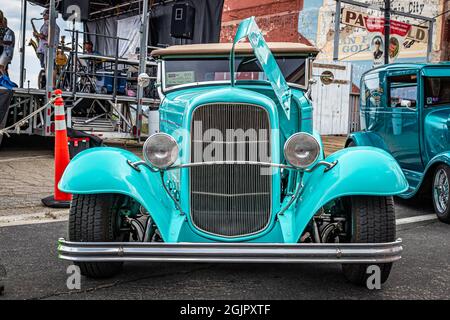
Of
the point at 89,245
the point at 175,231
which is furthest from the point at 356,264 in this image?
the point at 89,245

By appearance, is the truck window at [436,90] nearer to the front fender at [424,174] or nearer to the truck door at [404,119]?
the truck door at [404,119]

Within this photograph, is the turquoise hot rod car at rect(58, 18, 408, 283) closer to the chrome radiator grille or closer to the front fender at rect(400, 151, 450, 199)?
the chrome radiator grille

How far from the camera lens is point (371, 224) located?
3285 millimetres

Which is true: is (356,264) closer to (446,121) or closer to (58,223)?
(58,223)

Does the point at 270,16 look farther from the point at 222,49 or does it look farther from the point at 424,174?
the point at 222,49

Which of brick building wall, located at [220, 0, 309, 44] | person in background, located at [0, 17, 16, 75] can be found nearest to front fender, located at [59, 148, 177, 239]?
person in background, located at [0, 17, 16, 75]

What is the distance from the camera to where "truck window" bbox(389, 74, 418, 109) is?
6.76 meters

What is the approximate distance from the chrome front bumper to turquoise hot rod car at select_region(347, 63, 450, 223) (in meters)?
3.04

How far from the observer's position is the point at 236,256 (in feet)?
9.69

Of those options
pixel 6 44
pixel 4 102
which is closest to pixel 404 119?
pixel 4 102

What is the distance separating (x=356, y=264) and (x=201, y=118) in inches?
50.1

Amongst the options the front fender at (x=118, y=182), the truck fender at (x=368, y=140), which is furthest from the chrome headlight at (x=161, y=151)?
the truck fender at (x=368, y=140)

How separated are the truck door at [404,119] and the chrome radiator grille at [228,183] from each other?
3.82 metres

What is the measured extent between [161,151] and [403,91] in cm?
450
